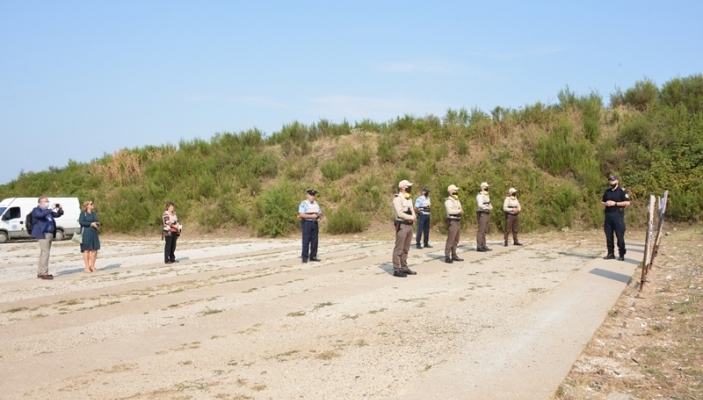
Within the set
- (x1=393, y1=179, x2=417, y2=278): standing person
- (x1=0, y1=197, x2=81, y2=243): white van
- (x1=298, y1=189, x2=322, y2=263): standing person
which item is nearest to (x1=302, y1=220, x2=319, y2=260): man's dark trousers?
(x1=298, y1=189, x2=322, y2=263): standing person

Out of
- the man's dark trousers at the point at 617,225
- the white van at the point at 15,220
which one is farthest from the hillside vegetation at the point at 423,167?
the man's dark trousers at the point at 617,225

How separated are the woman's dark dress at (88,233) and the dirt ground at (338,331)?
83cm

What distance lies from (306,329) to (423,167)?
2508cm

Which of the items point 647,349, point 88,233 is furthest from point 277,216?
point 647,349

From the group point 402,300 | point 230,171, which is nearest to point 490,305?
point 402,300

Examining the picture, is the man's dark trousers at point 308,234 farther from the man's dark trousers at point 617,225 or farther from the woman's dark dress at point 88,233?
the man's dark trousers at point 617,225

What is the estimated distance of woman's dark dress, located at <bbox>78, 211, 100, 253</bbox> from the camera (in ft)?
53.5

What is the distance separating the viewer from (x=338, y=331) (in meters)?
8.48

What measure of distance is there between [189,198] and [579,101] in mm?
21158

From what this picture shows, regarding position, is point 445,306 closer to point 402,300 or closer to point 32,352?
point 402,300

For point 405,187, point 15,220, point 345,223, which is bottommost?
point 15,220

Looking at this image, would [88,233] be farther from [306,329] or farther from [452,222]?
[306,329]

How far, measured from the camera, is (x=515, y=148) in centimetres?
3269

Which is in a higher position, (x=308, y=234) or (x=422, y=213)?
(x=422, y=213)
